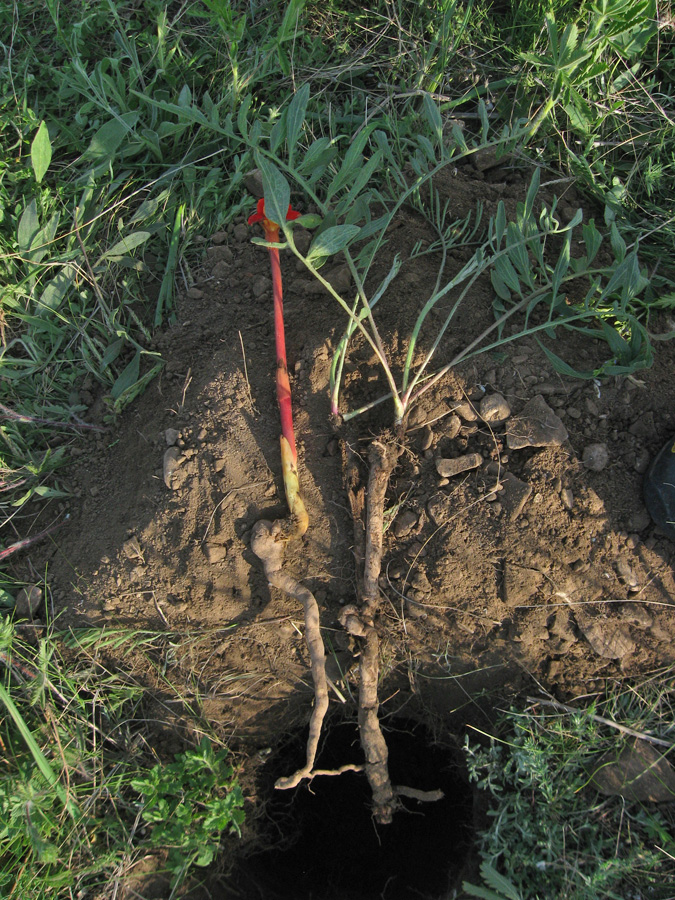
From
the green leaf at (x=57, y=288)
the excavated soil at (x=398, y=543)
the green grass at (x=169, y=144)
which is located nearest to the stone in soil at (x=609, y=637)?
the excavated soil at (x=398, y=543)

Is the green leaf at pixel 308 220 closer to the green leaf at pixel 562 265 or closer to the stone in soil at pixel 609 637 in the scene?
the green leaf at pixel 562 265

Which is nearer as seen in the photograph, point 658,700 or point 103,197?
point 658,700

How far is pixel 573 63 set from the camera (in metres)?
1.73

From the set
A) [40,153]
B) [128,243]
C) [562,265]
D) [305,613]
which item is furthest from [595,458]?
[40,153]

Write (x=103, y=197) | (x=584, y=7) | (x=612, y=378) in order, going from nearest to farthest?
(x=612, y=378) → (x=584, y=7) → (x=103, y=197)

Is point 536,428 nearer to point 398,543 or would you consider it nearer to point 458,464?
point 458,464

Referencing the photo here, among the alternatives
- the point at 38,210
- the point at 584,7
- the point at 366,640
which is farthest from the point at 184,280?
the point at 584,7

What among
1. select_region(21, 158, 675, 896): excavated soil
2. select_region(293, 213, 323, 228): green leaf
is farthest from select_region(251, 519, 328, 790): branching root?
select_region(293, 213, 323, 228): green leaf

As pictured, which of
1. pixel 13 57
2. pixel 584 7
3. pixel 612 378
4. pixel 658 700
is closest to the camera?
pixel 658 700

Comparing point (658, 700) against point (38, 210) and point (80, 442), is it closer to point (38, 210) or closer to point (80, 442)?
point (80, 442)

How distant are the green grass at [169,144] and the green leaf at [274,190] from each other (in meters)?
0.56

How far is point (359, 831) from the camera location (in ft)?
6.30

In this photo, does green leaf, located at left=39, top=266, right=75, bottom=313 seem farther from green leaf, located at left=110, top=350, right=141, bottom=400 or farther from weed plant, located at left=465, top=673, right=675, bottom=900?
weed plant, located at left=465, top=673, right=675, bottom=900

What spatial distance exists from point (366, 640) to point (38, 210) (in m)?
1.89
